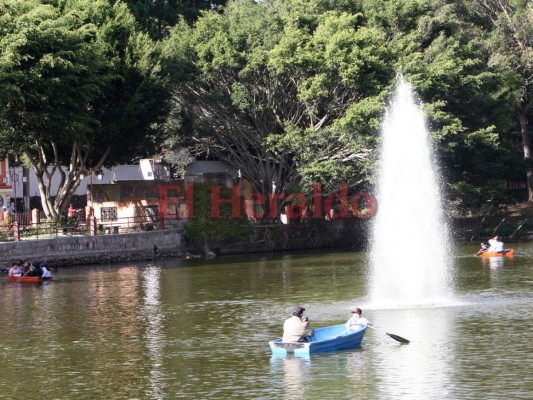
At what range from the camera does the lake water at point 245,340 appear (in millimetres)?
27531

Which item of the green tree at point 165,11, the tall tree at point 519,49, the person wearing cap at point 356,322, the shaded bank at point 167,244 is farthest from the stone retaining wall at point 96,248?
the person wearing cap at point 356,322

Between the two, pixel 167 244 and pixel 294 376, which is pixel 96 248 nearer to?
pixel 167 244

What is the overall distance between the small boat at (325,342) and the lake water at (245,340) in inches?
14.2

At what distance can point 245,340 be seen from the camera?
34781 millimetres

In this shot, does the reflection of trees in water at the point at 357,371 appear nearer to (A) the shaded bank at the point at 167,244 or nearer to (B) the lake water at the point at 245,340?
(B) the lake water at the point at 245,340

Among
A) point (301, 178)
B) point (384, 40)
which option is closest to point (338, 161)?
point (301, 178)

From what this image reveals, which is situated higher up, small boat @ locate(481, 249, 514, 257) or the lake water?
small boat @ locate(481, 249, 514, 257)

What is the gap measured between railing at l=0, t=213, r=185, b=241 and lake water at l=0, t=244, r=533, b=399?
31.6ft

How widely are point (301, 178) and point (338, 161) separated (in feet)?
16.1

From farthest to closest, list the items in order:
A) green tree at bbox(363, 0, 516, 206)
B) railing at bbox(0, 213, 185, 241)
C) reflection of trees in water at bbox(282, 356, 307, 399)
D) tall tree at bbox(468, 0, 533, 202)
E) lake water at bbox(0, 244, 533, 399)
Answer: tall tree at bbox(468, 0, 533, 202), green tree at bbox(363, 0, 516, 206), railing at bbox(0, 213, 185, 241), lake water at bbox(0, 244, 533, 399), reflection of trees in water at bbox(282, 356, 307, 399)

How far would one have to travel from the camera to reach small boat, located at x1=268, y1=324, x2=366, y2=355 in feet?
102

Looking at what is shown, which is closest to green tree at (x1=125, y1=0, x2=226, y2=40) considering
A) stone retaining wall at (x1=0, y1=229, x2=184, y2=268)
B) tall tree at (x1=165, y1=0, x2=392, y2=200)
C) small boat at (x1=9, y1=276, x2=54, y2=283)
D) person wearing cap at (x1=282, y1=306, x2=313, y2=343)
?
tall tree at (x1=165, y1=0, x2=392, y2=200)

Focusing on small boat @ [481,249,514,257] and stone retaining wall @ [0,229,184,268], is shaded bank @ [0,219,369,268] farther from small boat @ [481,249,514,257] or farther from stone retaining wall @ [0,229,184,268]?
small boat @ [481,249,514,257]

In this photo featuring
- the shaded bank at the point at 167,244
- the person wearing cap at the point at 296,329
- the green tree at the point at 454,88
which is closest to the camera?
the person wearing cap at the point at 296,329
